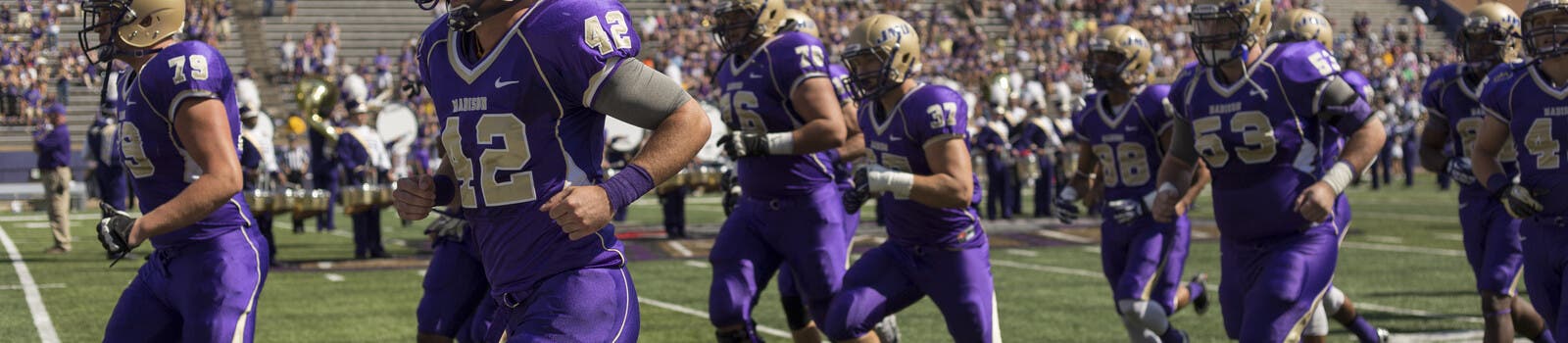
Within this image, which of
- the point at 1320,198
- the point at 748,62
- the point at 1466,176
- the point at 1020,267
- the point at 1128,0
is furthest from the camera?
the point at 1128,0

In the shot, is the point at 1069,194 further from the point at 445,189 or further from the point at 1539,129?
the point at 445,189

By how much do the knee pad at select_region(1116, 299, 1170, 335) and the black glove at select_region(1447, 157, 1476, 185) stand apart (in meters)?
1.56

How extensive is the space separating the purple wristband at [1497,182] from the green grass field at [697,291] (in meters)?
2.25

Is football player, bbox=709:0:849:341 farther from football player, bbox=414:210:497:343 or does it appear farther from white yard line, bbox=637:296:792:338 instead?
white yard line, bbox=637:296:792:338

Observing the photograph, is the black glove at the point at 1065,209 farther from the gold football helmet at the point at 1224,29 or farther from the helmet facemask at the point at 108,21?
the helmet facemask at the point at 108,21

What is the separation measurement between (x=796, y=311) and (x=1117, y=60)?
211 cm

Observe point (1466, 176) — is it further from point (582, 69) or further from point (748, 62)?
point (582, 69)

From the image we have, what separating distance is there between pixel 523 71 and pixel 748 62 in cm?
364

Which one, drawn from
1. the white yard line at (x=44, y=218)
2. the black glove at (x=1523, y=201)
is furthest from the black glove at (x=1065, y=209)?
the white yard line at (x=44, y=218)

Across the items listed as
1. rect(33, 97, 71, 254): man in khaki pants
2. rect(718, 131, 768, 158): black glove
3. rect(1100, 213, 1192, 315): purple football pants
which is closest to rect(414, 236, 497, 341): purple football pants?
rect(718, 131, 768, 158): black glove

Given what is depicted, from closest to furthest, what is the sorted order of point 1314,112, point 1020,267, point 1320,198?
point 1320,198
point 1314,112
point 1020,267

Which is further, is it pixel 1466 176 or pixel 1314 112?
pixel 1466 176

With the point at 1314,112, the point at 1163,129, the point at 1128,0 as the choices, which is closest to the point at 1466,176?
the point at 1163,129

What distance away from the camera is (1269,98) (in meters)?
5.86
